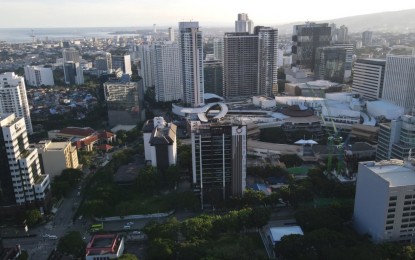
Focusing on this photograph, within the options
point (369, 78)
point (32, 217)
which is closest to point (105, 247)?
point (32, 217)

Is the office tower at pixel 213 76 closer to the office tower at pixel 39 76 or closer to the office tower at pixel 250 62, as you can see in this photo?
the office tower at pixel 250 62

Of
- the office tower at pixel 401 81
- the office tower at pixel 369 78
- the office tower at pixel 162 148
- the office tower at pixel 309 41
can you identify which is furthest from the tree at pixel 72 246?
the office tower at pixel 309 41

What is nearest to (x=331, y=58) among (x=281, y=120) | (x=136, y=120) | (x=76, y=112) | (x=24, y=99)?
(x=281, y=120)

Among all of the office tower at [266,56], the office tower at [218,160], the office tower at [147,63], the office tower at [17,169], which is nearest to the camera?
the office tower at [17,169]

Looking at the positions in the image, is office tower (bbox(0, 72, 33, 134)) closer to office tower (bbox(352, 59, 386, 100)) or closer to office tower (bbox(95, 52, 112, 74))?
office tower (bbox(95, 52, 112, 74))

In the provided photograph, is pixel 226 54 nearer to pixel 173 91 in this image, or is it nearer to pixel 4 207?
pixel 173 91

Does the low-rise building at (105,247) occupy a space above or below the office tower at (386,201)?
below

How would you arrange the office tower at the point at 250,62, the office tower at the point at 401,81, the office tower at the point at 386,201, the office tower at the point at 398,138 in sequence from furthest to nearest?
the office tower at the point at 250,62, the office tower at the point at 401,81, the office tower at the point at 398,138, the office tower at the point at 386,201
